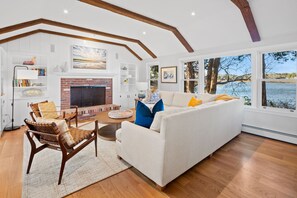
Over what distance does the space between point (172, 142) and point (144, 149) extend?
0.40 m

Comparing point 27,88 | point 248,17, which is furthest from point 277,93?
point 27,88

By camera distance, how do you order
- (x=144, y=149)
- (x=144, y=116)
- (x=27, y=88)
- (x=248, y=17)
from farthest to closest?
(x=27, y=88)
(x=248, y=17)
(x=144, y=116)
(x=144, y=149)

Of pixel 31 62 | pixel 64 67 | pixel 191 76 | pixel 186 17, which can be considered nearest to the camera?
pixel 186 17

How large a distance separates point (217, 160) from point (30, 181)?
2741 mm

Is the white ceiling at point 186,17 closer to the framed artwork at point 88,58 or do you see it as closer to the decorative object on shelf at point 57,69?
the framed artwork at point 88,58

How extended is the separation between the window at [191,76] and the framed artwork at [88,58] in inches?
122

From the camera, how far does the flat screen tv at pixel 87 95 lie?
5.50 metres

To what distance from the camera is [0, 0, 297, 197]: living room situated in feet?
6.66

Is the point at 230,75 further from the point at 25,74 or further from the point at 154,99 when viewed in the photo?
the point at 25,74

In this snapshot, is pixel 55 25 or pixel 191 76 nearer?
pixel 55 25

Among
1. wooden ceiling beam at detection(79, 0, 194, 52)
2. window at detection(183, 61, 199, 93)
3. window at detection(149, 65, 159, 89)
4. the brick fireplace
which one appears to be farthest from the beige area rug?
window at detection(149, 65, 159, 89)

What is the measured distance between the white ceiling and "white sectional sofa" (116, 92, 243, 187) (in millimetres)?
2159

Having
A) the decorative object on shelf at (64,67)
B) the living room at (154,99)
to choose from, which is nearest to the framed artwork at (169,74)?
the living room at (154,99)

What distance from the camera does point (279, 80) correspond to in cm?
371
